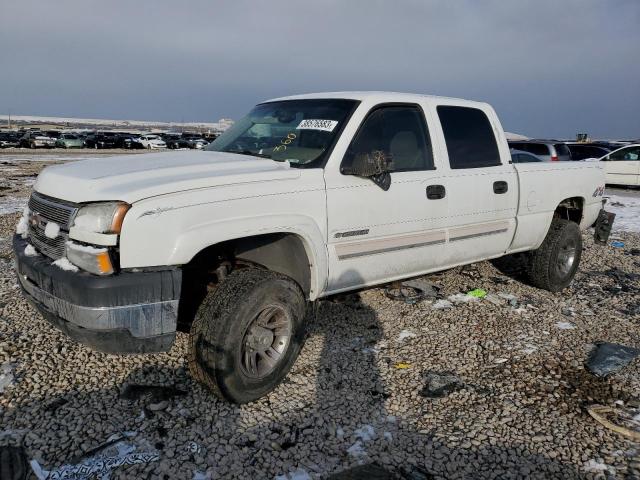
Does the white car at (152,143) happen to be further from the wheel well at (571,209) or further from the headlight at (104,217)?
the headlight at (104,217)

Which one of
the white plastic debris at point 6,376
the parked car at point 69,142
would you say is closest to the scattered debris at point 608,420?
the white plastic debris at point 6,376

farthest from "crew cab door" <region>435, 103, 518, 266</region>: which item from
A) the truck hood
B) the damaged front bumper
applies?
the damaged front bumper

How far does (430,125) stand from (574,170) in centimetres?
221

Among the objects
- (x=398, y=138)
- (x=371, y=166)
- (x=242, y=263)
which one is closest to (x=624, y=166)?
(x=398, y=138)

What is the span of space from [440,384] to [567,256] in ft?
9.90

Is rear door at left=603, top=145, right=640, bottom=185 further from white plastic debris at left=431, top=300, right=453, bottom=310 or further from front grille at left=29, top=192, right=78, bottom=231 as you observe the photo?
front grille at left=29, top=192, right=78, bottom=231

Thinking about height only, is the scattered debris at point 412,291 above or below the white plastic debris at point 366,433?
above

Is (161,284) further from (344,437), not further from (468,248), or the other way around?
(468,248)

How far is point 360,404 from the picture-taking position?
329 centimetres

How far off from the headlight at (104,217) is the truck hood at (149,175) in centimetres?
4

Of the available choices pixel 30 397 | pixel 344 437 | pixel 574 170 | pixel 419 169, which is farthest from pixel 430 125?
pixel 30 397

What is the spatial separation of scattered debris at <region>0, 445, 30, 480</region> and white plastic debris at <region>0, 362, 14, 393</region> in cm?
69

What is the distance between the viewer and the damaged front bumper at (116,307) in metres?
2.68

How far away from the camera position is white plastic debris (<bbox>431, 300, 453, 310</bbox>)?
510 centimetres
